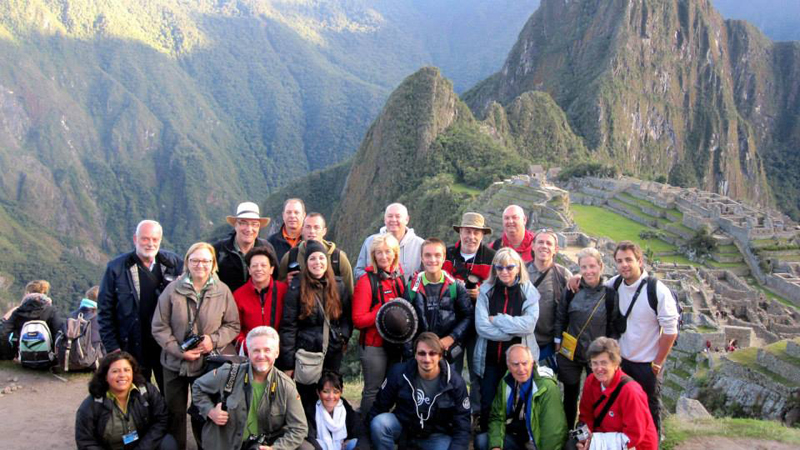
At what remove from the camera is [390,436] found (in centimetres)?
688

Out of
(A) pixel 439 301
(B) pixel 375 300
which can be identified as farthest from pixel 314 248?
(A) pixel 439 301

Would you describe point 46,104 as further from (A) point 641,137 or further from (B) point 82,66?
(A) point 641,137

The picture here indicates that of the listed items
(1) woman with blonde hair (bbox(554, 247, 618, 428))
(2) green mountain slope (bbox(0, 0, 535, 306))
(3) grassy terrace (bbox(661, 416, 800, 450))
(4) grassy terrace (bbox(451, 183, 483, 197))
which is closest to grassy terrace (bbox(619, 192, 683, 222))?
(4) grassy terrace (bbox(451, 183, 483, 197))

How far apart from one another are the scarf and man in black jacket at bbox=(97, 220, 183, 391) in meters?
2.12

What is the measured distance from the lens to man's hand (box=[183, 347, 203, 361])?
265 inches

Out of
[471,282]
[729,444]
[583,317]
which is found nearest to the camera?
[583,317]

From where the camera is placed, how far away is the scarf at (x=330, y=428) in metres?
6.84

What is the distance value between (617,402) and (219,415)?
4022 mm

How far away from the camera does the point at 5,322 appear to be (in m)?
10.2

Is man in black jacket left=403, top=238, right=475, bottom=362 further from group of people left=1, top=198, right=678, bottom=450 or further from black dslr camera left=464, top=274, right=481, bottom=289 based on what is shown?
black dslr camera left=464, top=274, right=481, bottom=289

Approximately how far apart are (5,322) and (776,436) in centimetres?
1190

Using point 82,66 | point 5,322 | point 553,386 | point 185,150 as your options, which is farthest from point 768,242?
point 82,66

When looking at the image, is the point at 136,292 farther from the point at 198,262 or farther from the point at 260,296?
the point at 260,296

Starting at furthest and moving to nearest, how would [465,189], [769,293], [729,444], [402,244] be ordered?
[465,189] → [769,293] → [402,244] → [729,444]
